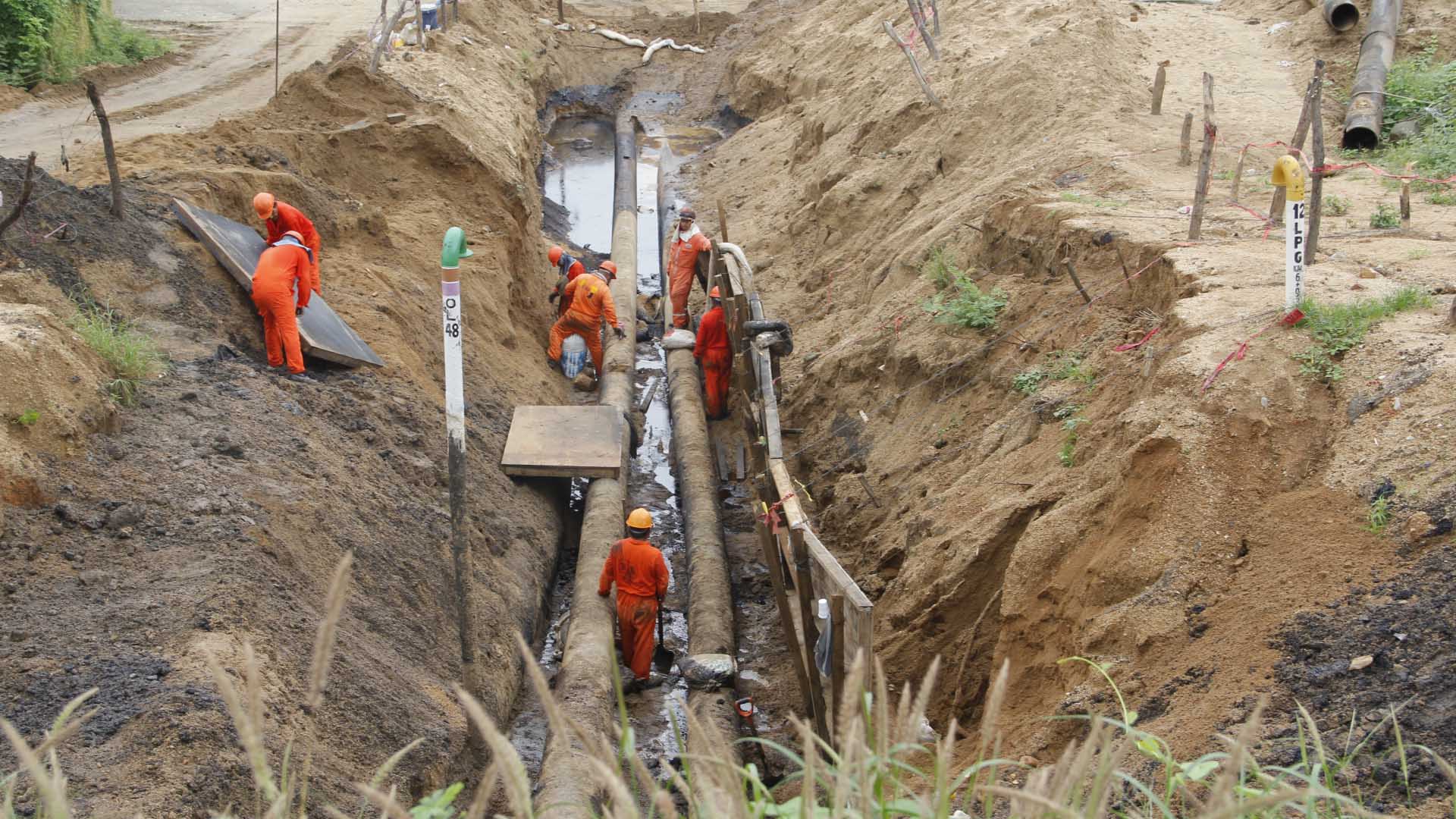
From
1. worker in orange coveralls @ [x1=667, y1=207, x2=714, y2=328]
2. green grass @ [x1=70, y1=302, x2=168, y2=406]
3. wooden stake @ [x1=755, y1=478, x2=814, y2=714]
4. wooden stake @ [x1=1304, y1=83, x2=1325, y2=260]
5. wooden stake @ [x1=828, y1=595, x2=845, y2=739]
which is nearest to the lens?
wooden stake @ [x1=828, y1=595, x2=845, y2=739]

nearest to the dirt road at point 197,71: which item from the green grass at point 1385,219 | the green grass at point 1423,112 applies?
the green grass at point 1385,219

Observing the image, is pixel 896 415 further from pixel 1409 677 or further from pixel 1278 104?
pixel 1278 104

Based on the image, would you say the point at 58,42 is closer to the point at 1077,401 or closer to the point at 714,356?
the point at 714,356

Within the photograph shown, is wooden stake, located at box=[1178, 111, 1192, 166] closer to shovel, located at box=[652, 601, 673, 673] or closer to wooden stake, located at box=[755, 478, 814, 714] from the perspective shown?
wooden stake, located at box=[755, 478, 814, 714]

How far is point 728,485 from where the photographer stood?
1070 centimetres

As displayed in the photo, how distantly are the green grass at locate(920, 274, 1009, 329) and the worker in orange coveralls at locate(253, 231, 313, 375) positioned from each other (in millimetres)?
4841

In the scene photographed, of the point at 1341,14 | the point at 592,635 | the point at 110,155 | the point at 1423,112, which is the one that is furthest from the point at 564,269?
the point at 1341,14

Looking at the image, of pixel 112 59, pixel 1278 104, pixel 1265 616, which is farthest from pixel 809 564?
pixel 112 59

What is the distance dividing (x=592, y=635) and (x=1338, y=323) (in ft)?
15.2

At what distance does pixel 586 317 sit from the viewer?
12023 mm

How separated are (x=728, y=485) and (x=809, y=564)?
4051 mm

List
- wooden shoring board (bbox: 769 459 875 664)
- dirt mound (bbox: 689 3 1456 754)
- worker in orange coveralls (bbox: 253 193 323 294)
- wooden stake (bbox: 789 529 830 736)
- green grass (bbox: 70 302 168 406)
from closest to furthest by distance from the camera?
dirt mound (bbox: 689 3 1456 754)
wooden shoring board (bbox: 769 459 875 664)
wooden stake (bbox: 789 529 830 736)
green grass (bbox: 70 302 168 406)
worker in orange coveralls (bbox: 253 193 323 294)

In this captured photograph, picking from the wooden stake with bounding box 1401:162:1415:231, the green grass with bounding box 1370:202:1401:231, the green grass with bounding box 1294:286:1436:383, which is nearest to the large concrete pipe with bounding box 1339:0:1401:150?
the green grass with bounding box 1370:202:1401:231

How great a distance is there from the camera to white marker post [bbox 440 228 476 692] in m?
5.59
